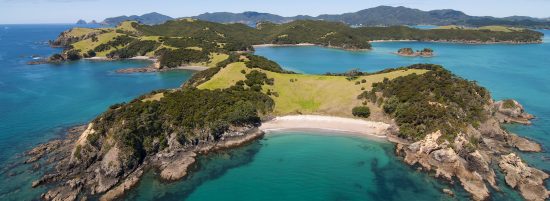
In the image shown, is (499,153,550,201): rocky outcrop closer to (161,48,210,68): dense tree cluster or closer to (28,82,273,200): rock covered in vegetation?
(28,82,273,200): rock covered in vegetation

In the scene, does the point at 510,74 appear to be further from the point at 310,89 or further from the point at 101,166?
the point at 101,166

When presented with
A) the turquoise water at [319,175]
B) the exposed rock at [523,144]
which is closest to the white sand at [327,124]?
the turquoise water at [319,175]

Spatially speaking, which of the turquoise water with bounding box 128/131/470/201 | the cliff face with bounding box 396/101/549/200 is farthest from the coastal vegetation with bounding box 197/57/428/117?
the cliff face with bounding box 396/101/549/200

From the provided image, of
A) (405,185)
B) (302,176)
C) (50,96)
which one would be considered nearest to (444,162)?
(405,185)

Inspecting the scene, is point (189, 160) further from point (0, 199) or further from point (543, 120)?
Answer: point (543, 120)

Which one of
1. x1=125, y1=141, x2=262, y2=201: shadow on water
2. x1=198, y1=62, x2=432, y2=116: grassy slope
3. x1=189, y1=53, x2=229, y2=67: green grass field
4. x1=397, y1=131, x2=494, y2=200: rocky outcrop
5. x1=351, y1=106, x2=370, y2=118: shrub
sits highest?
x1=189, y1=53, x2=229, y2=67: green grass field

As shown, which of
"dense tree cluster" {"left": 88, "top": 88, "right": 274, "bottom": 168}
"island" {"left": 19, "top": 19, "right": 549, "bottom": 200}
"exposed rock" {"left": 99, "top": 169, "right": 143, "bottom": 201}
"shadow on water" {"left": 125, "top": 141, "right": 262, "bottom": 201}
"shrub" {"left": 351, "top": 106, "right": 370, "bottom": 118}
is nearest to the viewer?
"exposed rock" {"left": 99, "top": 169, "right": 143, "bottom": 201}

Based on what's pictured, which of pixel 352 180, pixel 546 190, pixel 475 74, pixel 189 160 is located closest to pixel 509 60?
pixel 475 74
